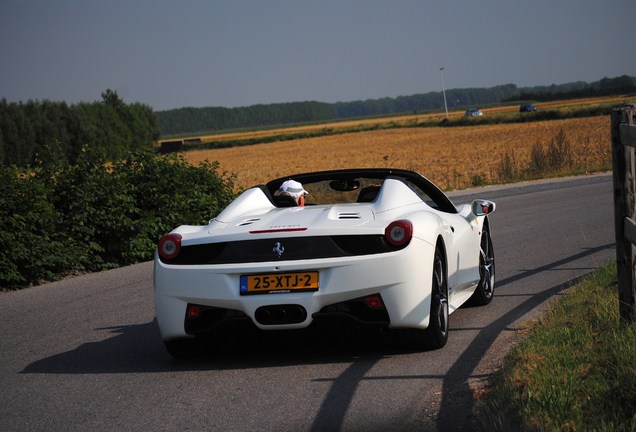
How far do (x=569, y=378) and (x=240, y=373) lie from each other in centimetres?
242

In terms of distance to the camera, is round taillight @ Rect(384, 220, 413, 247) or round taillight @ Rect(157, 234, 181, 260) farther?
round taillight @ Rect(157, 234, 181, 260)

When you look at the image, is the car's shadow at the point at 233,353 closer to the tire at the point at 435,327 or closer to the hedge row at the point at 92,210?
the tire at the point at 435,327

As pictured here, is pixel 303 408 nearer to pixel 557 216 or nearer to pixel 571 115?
pixel 557 216

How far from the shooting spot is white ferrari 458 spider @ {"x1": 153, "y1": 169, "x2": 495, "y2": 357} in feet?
23.4

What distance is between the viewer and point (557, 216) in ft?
60.3

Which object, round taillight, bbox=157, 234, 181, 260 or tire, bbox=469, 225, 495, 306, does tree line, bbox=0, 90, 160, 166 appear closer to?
tire, bbox=469, 225, 495, 306

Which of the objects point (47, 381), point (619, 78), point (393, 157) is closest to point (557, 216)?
point (47, 381)

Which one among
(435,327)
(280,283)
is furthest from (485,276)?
(280,283)

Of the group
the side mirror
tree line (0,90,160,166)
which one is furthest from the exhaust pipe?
tree line (0,90,160,166)

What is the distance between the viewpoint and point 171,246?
7.50m

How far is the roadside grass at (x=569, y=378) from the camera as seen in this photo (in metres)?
4.82

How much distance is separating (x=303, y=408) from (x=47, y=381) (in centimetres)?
220

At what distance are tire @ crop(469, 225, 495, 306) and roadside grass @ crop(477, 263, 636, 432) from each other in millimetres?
1672

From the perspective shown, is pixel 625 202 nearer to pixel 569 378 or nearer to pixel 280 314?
pixel 569 378
